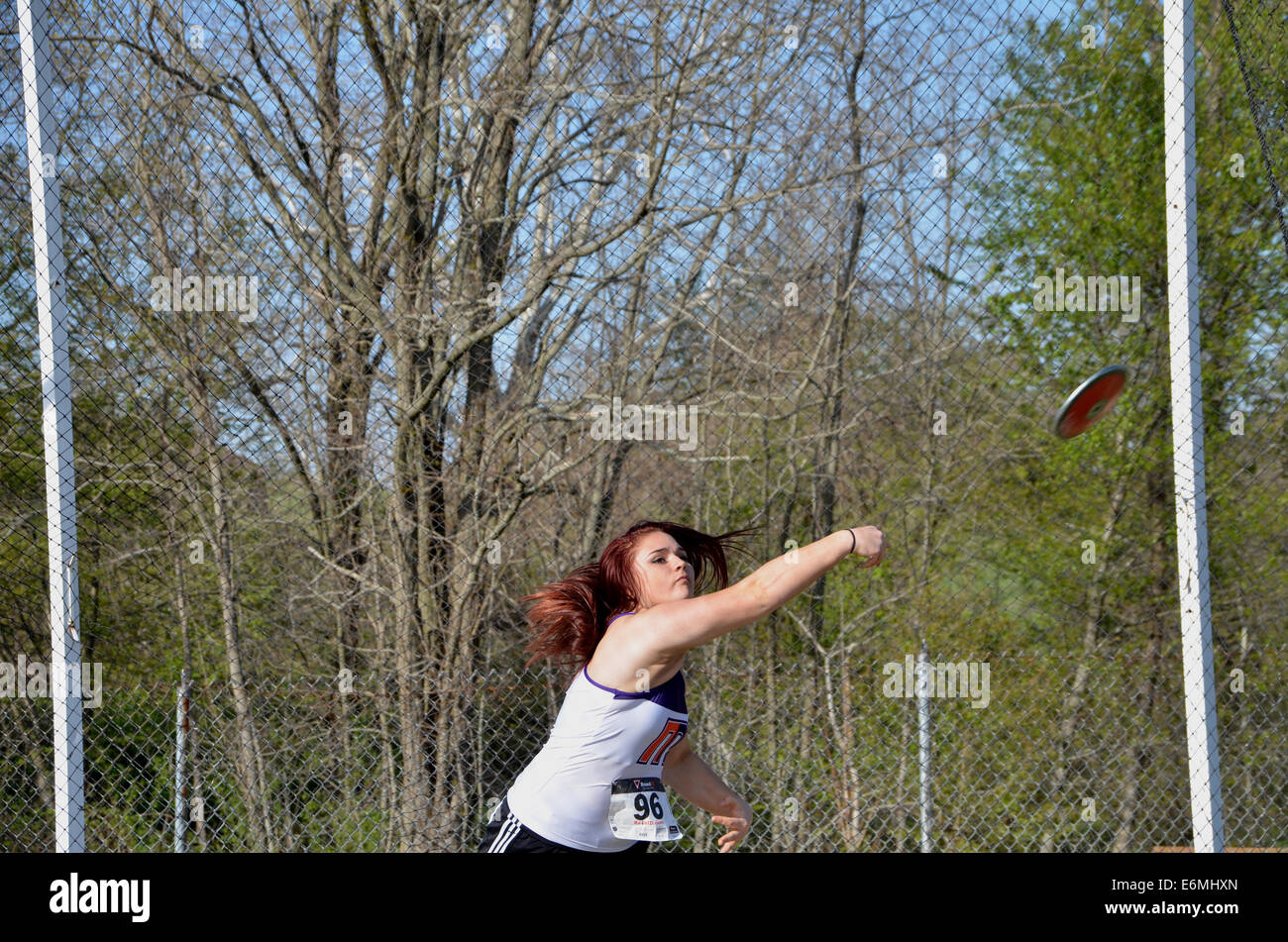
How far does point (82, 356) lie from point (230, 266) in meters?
0.86

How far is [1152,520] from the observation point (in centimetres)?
663

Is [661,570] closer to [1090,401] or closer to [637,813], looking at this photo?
[637,813]

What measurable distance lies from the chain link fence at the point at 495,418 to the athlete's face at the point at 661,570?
269 cm

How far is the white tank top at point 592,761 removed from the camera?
9.35 ft

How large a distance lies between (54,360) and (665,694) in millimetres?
3048

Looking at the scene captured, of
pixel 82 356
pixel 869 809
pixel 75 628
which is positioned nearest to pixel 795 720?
pixel 869 809

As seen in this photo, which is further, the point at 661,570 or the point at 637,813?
the point at 661,570

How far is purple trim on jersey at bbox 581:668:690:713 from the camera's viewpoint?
2.84 metres

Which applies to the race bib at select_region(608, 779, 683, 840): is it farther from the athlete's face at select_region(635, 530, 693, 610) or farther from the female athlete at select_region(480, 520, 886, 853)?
the athlete's face at select_region(635, 530, 693, 610)

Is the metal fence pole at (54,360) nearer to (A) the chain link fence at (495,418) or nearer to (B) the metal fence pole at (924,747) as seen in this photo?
(A) the chain link fence at (495,418)

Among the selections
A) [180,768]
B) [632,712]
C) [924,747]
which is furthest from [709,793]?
[180,768]

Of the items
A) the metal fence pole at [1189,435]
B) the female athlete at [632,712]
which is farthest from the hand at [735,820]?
the metal fence pole at [1189,435]

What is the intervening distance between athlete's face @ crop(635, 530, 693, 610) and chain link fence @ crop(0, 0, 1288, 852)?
106 inches

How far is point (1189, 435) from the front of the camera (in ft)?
15.2
